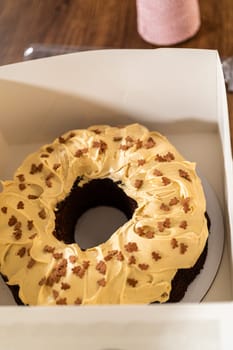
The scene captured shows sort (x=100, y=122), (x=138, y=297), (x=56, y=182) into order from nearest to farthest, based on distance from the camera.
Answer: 1. (x=138, y=297)
2. (x=56, y=182)
3. (x=100, y=122)

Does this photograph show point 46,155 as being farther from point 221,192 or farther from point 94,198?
point 221,192

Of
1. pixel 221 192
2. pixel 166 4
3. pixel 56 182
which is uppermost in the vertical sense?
pixel 166 4

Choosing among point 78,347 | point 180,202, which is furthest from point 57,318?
point 180,202

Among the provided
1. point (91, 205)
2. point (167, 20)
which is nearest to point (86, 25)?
point (167, 20)

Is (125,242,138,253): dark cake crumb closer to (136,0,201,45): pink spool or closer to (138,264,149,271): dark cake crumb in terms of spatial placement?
(138,264,149,271): dark cake crumb

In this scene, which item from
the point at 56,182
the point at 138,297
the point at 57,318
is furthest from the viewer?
the point at 56,182

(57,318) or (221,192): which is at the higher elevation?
(57,318)

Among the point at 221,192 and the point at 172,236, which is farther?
the point at 221,192
